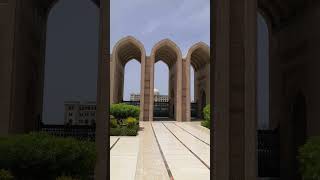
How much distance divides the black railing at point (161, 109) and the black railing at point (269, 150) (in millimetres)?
33320

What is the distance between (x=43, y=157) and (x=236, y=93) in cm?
341

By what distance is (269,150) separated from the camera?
290 inches

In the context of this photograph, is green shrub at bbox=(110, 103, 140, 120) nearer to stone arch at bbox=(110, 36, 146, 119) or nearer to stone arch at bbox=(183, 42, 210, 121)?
stone arch at bbox=(110, 36, 146, 119)

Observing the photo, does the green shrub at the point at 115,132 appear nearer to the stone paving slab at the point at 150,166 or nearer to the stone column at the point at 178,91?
the stone paving slab at the point at 150,166

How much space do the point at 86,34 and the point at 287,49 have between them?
462 cm

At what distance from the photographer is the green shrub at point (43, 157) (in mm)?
3945

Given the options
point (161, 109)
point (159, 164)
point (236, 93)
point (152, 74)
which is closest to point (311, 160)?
point (236, 93)

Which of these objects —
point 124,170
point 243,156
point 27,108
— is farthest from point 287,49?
point 27,108

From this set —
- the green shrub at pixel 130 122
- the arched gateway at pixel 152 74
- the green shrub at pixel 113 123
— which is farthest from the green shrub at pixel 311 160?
the arched gateway at pixel 152 74

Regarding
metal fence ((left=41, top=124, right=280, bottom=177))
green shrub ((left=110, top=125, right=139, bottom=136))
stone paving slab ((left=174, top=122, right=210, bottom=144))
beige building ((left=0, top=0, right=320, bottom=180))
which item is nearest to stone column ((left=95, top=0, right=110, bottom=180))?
beige building ((left=0, top=0, right=320, bottom=180))

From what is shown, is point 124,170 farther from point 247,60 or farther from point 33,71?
point 247,60

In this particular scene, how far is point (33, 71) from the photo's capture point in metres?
6.67

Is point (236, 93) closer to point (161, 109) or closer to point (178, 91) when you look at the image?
point (178, 91)

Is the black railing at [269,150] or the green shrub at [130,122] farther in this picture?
the green shrub at [130,122]
